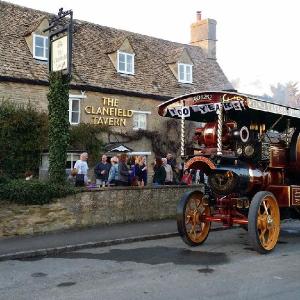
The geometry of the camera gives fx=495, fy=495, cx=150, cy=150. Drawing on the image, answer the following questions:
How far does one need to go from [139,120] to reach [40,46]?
578 centimetres

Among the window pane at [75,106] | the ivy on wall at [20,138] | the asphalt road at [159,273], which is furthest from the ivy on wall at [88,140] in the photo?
the asphalt road at [159,273]

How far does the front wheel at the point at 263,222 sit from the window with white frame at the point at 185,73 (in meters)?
17.8

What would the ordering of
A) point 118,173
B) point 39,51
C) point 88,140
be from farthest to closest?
point 39,51
point 88,140
point 118,173

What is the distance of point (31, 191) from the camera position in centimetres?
1134

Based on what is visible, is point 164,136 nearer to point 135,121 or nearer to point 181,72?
point 135,121

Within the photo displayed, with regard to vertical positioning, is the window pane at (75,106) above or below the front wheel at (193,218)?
above

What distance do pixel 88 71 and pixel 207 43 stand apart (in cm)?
1180

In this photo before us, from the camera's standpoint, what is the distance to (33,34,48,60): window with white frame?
21.5 m

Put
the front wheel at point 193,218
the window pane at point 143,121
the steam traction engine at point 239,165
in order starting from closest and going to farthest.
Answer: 1. the steam traction engine at point 239,165
2. the front wheel at point 193,218
3. the window pane at point 143,121

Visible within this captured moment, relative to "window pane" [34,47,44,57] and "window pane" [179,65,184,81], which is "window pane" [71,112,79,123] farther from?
"window pane" [179,65,184,81]

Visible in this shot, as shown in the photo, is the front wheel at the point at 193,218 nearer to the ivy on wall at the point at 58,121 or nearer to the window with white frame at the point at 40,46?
the ivy on wall at the point at 58,121

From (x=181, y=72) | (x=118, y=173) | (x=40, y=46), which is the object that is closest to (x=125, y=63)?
(x=181, y=72)

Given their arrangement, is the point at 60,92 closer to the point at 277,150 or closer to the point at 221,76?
the point at 277,150

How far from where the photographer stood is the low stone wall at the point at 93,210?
11.1 meters
